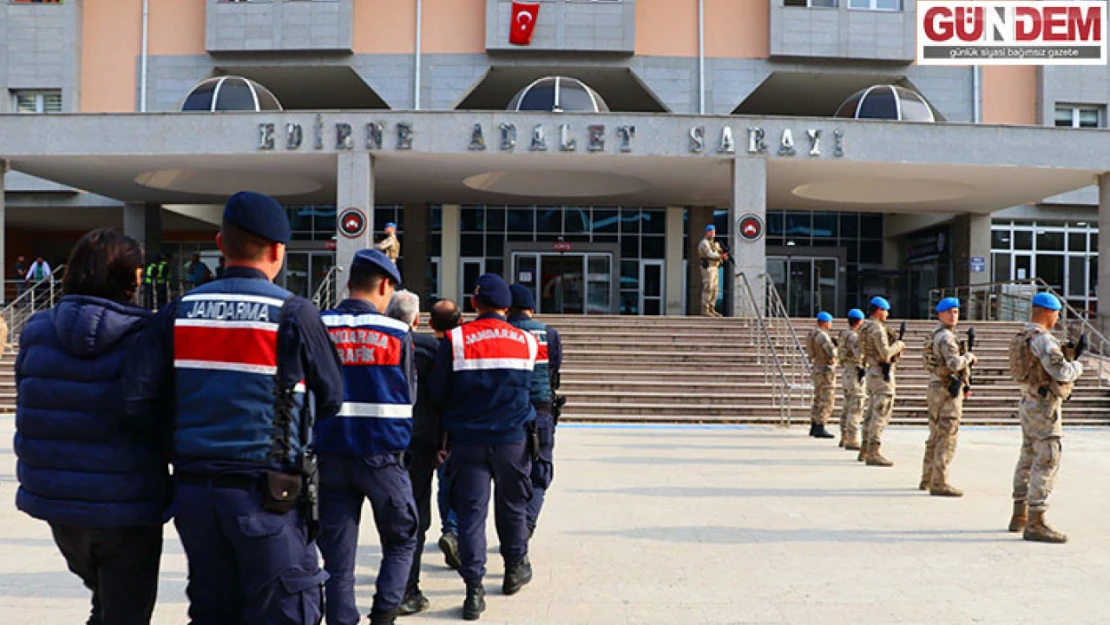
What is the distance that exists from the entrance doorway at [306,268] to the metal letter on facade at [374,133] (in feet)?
35.9

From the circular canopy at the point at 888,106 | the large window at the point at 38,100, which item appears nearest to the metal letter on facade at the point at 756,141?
the circular canopy at the point at 888,106

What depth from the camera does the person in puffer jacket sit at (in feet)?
10.5

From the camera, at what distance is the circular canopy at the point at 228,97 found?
23.9 metres

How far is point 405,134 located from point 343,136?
1.32 metres

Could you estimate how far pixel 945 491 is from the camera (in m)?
9.10

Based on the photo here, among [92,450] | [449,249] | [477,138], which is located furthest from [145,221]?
[92,450]

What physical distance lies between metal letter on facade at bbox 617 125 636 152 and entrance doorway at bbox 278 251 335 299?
13.4 m

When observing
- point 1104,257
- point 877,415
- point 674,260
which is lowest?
point 877,415

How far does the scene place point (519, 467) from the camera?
5.52 metres

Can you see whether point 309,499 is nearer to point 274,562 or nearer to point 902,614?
point 274,562

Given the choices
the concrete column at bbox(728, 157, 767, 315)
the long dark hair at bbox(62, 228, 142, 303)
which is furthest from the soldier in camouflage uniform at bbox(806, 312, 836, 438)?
the long dark hair at bbox(62, 228, 142, 303)

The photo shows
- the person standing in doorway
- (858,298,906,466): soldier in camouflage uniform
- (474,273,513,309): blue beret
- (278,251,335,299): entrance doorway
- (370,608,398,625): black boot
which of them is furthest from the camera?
(278,251,335,299): entrance doorway

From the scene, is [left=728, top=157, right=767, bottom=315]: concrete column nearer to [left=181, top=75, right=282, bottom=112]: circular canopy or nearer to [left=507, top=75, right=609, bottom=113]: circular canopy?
[left=507, top=75, right=609, bottom=113]: circular canopy

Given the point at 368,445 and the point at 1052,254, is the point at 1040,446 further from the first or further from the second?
the point at 1052,254
